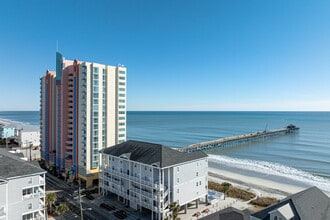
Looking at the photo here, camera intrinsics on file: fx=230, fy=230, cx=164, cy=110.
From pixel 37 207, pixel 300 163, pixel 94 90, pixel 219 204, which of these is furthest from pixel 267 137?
pixel 37 207

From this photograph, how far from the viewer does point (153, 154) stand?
125 ft

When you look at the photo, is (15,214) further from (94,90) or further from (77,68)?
(77,68)

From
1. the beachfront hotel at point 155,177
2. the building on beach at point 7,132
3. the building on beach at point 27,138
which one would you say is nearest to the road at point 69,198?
the beachfront hotel at point 155,177

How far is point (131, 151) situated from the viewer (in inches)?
1646

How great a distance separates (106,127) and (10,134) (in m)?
74.9

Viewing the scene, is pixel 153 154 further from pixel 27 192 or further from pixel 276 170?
pixel 276 170

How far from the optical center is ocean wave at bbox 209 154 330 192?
5972 cm

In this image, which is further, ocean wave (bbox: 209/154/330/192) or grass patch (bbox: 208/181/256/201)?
ocean wave (bbox: 209/154/330/192)

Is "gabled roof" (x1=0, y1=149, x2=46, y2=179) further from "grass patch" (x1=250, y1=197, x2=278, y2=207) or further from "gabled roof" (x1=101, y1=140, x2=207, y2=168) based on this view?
"grass patch" (x1=250, y1=197, x2=278, y2=207)

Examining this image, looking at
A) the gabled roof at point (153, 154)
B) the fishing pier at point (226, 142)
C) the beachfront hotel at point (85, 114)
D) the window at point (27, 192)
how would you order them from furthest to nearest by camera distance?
the fishing pier at point (226, 142), the beachfront hotel at point (85, 114), the gabled roof at point (153, 154), the window at point (27, 192)

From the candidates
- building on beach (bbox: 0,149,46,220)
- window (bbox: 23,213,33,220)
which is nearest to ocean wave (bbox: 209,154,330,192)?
building on beach (bbox: 0,149,46,220)

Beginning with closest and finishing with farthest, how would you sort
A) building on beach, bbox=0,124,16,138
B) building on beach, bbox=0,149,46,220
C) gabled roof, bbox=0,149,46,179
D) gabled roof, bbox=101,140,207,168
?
building on beach, bbox=0,149,46,220 < gabled roof, bbox=0,149,46,179 < gabled roof, bbox=101,140,207,168 < building on beach, bbox=0,124,16,138

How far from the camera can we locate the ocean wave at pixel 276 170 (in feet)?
196

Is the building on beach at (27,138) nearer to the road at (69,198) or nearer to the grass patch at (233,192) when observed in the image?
the road at (69,198)
